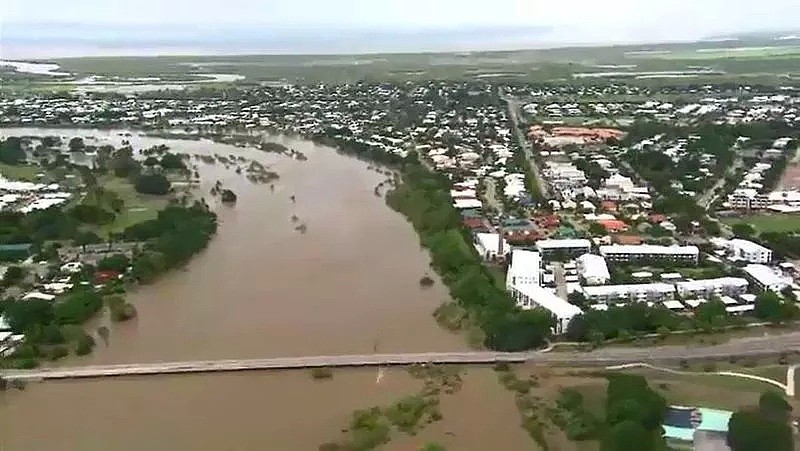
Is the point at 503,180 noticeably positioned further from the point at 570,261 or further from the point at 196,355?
the point at 196,355

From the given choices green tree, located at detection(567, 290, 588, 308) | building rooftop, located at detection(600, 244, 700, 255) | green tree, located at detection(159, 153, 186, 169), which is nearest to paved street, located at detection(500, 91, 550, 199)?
building rooftop, located at detection(600, 244, 700, 255)

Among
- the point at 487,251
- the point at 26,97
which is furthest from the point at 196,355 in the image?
the point at 26,97

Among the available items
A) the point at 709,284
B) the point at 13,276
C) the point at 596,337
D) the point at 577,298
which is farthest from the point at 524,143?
the point at 13,276

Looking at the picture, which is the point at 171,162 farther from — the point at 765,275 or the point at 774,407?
the point at 774,407

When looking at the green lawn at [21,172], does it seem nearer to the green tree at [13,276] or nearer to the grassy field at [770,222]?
the green tree at [13,276]

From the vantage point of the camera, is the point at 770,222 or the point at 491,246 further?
the point at 770,222

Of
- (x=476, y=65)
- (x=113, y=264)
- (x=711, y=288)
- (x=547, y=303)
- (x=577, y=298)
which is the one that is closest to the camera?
Result: (x=547, y=303)

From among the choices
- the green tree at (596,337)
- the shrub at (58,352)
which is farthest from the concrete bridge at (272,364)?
the green tree at (596,337)
